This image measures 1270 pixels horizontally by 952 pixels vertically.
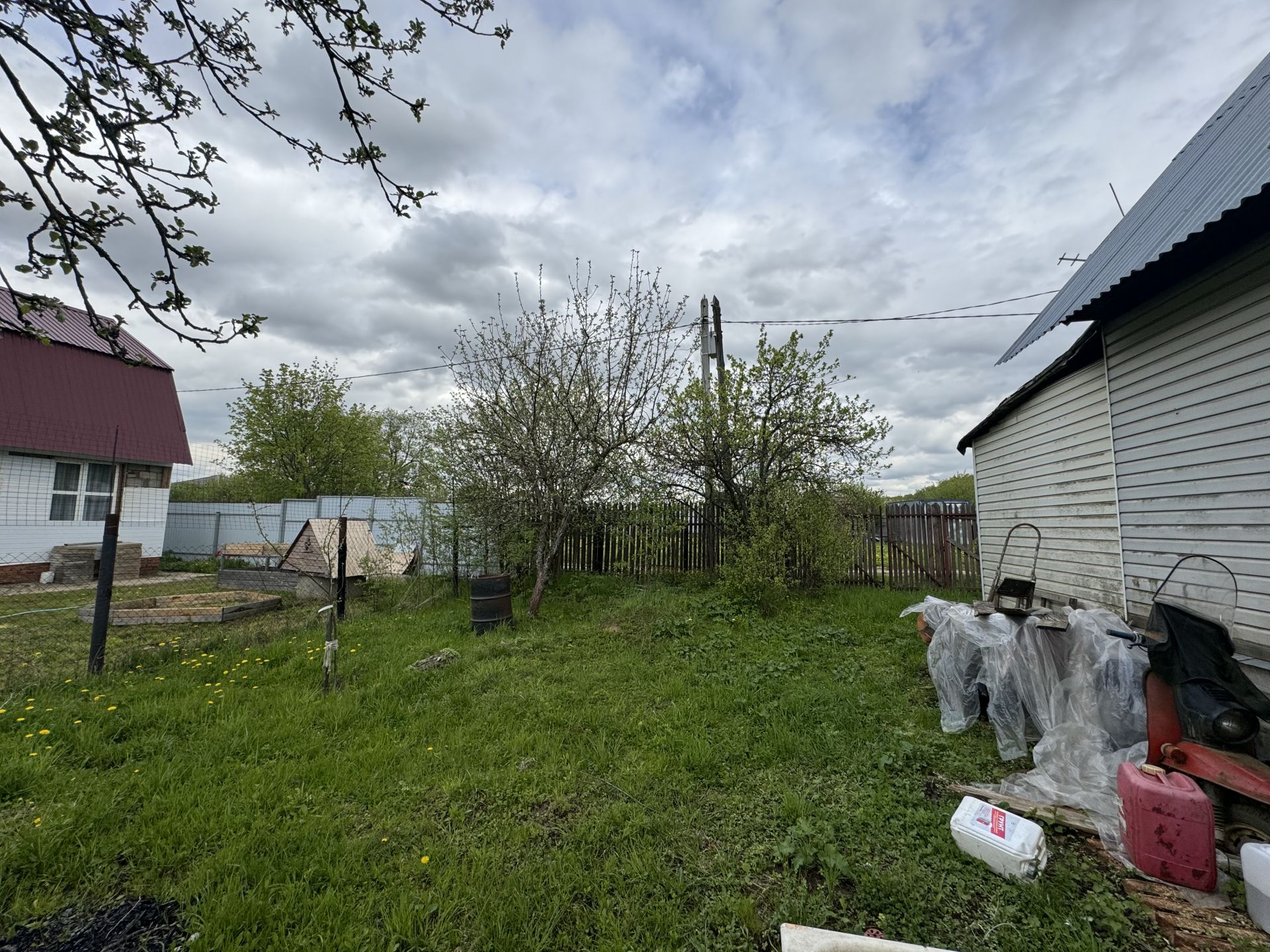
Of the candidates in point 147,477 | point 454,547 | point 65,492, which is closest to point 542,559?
point 454,547

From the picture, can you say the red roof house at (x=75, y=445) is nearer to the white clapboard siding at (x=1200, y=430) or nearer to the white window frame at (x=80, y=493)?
the white window frame at (x=80, y=493)

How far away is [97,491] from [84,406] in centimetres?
186

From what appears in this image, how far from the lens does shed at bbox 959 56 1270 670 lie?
2.86 m

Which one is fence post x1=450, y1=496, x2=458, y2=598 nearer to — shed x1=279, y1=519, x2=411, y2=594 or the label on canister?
shed x1=279, y1=519, x2=411, y2=594

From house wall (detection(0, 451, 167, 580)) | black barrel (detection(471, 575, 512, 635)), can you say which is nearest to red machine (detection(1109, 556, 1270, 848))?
black barrel (detection(471, 575, 512, 635))

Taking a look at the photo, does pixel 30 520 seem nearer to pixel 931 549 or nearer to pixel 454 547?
pixel 454 547

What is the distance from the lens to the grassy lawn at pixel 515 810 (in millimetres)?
1836

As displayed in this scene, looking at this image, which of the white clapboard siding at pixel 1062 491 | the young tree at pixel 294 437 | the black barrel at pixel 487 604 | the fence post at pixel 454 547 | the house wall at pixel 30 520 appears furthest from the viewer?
the young tree at pixel 294 437

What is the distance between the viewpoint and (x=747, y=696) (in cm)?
388

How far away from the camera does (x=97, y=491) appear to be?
420 inches

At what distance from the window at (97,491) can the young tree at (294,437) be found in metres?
4.85

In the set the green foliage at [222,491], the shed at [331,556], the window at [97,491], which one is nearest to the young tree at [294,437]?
the green foliage at [222,491]

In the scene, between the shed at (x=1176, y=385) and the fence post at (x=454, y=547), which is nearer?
the shed at (x=1176, y=385)

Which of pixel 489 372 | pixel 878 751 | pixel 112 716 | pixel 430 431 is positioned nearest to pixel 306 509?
pixel 430 431
